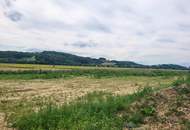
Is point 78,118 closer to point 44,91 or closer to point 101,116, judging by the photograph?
point 101,116

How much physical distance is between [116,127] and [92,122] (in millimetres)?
711

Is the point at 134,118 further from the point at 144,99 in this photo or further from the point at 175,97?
the point at 175,97

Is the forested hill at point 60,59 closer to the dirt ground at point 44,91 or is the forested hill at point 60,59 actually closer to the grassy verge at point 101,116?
the dirt ground at point 44,91

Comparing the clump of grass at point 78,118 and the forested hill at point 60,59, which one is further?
the forested hill at point 60,59

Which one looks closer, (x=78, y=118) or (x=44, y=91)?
(x=78, y=118)

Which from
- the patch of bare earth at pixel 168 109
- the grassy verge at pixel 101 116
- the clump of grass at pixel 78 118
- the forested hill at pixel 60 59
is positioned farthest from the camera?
the forested hill at pixel 60 59

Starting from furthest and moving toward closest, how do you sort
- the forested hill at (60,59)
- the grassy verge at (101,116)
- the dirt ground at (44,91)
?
the forested hill at (60,59)
the dirt ground at (44,91)
the grassy verge at (101,116)

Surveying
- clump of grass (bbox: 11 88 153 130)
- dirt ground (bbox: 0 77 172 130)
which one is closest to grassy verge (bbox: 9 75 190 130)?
clump of grass (bbox: 11 88 153 130)

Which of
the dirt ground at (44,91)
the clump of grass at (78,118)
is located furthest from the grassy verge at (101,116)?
the dirt ground at (44,91)

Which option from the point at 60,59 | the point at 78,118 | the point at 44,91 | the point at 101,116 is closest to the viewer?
the point at 78,118

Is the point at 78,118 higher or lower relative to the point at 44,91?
higher

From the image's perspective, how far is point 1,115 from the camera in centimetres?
1225

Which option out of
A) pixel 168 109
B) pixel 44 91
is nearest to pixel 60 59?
pixel 44 91

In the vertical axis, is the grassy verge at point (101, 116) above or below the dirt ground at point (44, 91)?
above
